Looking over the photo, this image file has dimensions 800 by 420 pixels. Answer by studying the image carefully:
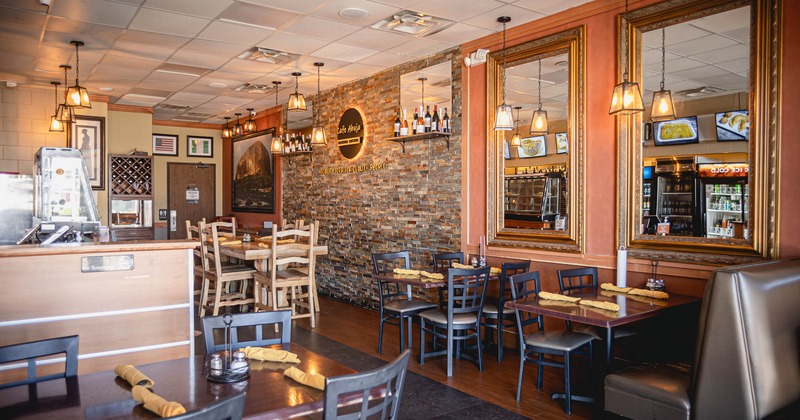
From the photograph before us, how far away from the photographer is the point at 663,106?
4.21 meters

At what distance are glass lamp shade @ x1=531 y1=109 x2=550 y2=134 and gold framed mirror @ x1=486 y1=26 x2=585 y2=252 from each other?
0.05 meters

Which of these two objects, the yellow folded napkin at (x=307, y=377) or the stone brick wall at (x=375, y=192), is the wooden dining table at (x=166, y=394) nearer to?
the yellow folded napkin at (x=307, y=377)

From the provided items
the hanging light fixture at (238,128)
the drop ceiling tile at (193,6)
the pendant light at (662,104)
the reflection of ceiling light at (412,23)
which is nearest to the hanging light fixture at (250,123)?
the hanging light fixture at (238,128)

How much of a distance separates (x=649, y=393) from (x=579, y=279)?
202 centimetres

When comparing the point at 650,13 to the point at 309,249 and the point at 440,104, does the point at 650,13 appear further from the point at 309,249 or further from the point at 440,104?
the point at 309,249

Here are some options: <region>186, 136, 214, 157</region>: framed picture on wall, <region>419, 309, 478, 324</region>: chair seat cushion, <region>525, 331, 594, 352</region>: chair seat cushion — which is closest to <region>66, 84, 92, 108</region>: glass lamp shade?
<region>419, 309, 478, 324</region>: chair seat cushion

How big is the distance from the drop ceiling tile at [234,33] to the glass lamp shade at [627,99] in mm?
3443

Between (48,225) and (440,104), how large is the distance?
4.05 metres

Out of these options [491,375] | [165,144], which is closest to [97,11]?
[491,375]

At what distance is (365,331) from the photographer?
6195 mm

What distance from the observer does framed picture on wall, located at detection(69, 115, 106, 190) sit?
8.87 meters

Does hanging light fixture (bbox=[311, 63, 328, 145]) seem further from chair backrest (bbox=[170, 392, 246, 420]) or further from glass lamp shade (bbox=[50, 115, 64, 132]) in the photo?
chair backrest (bbox=[170, 392, 246, 420])

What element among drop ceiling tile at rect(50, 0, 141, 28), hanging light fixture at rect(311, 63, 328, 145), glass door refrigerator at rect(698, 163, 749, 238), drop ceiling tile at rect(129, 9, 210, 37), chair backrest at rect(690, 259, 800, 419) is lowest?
chair backrest at rect(690, 259, 800, 419)

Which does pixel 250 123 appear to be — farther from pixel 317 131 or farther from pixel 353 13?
pixel 353 13
